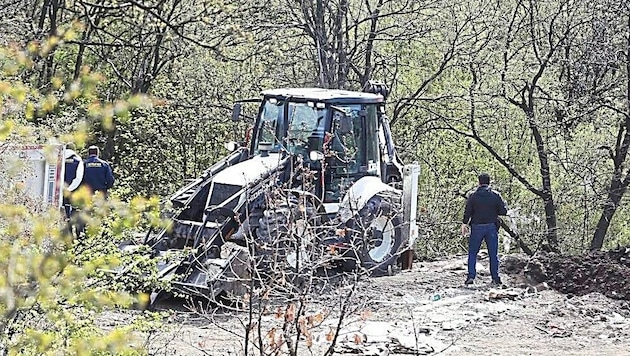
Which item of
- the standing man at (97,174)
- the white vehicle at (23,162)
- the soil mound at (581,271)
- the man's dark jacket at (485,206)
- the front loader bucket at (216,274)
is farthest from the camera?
the standing man at (97,174)

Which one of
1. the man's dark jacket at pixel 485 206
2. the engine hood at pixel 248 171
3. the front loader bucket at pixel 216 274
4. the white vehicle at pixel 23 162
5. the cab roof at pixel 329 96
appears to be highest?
the cab roof at pixel 329 96

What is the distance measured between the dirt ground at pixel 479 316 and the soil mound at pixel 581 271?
1 centimetres

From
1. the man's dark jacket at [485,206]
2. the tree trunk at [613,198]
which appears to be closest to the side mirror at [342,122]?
the man's dark jacket at [485,206]

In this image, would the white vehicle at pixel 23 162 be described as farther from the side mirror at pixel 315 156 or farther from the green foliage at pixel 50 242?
the side mirror at pixel 315 156

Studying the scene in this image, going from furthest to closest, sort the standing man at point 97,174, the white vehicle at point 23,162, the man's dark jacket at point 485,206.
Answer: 1. the standing man at point 97,174
2. the man's dark jacket at point 485,206
3. the white vehicle at point 23,162

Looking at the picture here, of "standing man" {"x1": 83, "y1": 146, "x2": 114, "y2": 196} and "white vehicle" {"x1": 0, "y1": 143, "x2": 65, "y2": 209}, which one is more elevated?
"white vehicle" {"x1": 0, "y1": 143, "x2": 65, "y2": 209}

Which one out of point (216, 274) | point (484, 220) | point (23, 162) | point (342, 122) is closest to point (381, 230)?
point (484, 220)

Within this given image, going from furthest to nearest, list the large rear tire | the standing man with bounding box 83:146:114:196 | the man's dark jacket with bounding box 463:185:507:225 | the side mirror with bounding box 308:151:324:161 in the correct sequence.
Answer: the standing man with bounding box 83:146:114:196 → the man's dark jacket with bounding box 463:185:507:225 → the large rear tire → the side mirror with bounding box 308:151:324:161

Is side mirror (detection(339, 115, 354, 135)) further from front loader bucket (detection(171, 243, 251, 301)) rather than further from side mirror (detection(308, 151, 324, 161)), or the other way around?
front loader bucket (detection(171, 243, 251, 301))

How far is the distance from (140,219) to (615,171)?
16140 mm

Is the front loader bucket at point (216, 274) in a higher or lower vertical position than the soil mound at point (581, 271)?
higher

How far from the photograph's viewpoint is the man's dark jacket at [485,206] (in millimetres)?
12742

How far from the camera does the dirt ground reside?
29.6 ft

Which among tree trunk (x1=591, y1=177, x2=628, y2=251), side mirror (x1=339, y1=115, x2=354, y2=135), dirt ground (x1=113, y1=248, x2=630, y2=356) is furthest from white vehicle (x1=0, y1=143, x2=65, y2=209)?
tree trunk (x1=591, y1=177, x2=628, y2=251)
